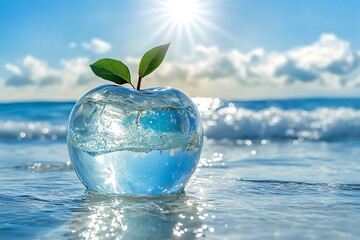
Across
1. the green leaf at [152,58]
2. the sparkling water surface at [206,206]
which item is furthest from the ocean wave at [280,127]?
the green leaf at [152,58]

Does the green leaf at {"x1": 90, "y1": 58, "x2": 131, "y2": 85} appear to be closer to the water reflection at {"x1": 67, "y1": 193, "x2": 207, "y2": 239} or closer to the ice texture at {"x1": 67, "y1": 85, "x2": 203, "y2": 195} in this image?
the ice texture at {"x1": 67, "y1": 85, "x2": 203, "y2": 195}

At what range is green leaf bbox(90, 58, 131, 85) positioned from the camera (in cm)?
326

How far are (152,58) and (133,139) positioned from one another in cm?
55

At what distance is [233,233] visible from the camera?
2.44m

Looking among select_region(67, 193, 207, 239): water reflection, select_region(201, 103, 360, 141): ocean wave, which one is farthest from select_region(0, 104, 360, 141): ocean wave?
select_region(67, 193, 207, 239): water reflection

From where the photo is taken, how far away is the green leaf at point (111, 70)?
10.7 ft

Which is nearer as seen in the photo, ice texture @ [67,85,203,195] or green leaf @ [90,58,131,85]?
ice texture @ [67,85,203,195]

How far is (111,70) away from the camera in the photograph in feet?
10.8

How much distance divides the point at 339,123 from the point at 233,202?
8.32 meters

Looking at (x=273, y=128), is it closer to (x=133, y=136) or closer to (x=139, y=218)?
(x=133, y=136)

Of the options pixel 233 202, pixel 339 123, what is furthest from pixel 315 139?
pixel 233 202

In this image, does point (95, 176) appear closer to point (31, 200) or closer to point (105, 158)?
point (105, 158)

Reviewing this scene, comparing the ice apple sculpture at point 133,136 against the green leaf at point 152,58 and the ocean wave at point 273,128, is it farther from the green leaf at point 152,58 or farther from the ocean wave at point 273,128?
the ocean wave at point 273,128

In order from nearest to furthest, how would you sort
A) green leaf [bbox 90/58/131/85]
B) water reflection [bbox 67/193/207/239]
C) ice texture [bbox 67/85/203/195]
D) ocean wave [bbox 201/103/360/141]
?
water reflection [bbox 67/193/207/239], ice texture [bbox 67/85/203/195], green leaf [bbox 90/58/131/85], ocean wave [bbox 201/103/360/141]
